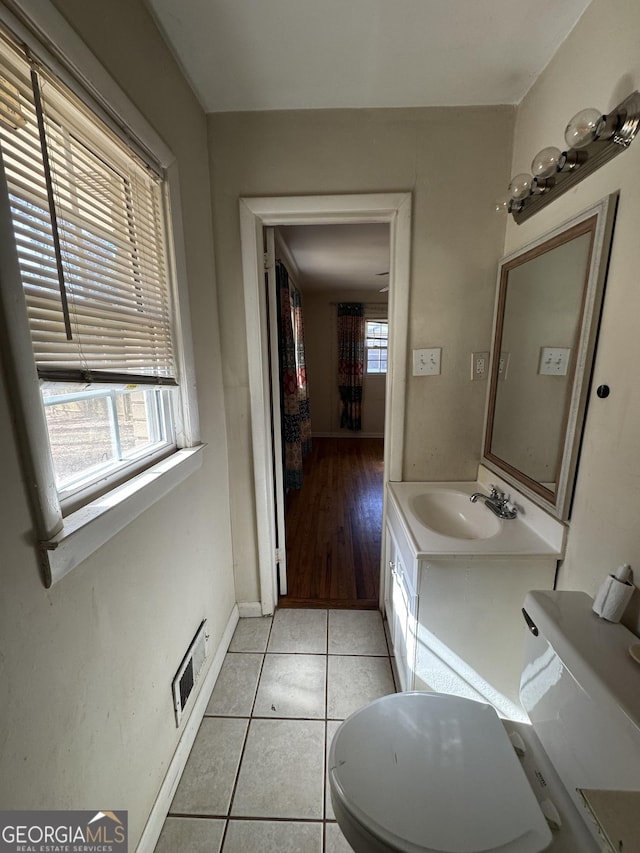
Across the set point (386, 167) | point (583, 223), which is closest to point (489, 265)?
point (583, 223)

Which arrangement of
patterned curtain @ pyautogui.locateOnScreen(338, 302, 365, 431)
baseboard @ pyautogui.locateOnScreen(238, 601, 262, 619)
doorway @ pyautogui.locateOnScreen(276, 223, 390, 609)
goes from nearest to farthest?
baseboard @ pyautogui.locateOnScreen(238, 601, 262, 619) → doorway @ pyautogui.locateOnScreen(276, 223, 390, 609) → patterned curtain @ pyautogui.locateOnScreen(338, 302, 365, 431)

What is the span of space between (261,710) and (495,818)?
0.96 m

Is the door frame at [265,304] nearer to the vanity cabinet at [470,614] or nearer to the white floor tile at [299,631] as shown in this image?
the white floor tile at [299,631]

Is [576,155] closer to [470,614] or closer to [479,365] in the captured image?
[479,365]

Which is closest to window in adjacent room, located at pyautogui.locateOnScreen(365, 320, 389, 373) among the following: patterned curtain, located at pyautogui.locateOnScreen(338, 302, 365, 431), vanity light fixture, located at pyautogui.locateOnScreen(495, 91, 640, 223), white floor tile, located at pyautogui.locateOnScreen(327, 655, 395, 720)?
patterned curtain, located at pyautogui.locateOnScreen(338, 302, 365, 431)

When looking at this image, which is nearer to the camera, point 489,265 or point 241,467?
point 489,265

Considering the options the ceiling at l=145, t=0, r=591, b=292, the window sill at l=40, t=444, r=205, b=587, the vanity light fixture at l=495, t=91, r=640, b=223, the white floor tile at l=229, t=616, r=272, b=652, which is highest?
the ceiling at l=145, t=0, r=591, b=292

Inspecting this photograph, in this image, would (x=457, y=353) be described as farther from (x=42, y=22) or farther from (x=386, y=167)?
(x=42, y=22)

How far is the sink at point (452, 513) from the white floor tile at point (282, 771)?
918 mm

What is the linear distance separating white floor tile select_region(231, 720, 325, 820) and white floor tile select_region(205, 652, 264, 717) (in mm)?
103

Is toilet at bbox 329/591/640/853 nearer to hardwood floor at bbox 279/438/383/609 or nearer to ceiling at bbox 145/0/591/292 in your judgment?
hardwood floor at bbox 279/438/383/609

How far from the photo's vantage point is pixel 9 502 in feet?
1.87

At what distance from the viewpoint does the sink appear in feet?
4.64

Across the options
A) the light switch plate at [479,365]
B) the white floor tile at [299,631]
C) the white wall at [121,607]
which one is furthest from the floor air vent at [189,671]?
the light switch plate at [479,365]
